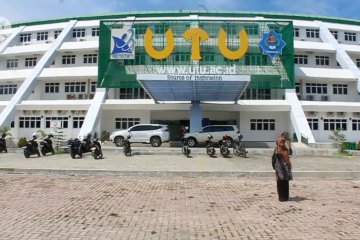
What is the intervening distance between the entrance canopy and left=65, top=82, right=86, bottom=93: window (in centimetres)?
958

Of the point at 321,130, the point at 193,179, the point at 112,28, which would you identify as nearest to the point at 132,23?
the point at 112,28

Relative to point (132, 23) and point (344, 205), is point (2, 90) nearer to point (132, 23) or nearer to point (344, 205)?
point (132, 23)

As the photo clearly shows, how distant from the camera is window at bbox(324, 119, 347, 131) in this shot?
110 ft

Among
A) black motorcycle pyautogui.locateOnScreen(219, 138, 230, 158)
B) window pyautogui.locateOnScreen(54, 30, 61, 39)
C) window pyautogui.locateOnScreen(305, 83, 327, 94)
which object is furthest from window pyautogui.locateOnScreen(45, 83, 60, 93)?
→ window pyautogui.locateOnScreen(305, 83, 327, 94)

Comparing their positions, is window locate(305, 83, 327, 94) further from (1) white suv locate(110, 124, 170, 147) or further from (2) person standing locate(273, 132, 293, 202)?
(2) person standing locate(273, 132, 293, 202)

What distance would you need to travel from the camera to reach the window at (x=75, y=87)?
3728 centimetres

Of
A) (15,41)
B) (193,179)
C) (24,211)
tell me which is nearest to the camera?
(24,211)

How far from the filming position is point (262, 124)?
35.2m

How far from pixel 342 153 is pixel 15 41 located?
37281mm

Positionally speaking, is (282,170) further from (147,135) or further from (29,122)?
(29,122)

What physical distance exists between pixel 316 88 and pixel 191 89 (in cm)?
1566

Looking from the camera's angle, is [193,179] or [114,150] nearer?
[193,179]

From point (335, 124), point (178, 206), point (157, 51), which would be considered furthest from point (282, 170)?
point (335, 124)

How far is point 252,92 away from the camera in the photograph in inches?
1441
